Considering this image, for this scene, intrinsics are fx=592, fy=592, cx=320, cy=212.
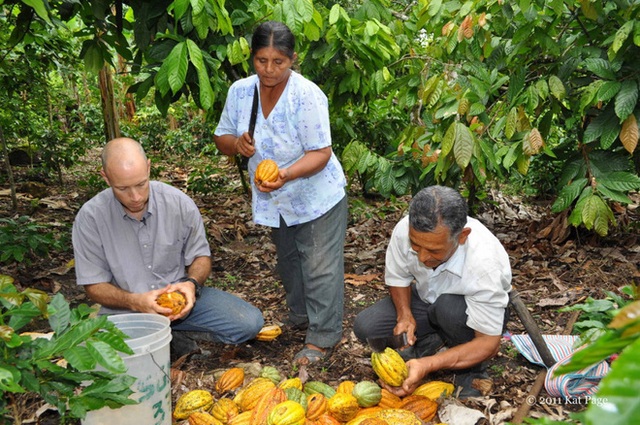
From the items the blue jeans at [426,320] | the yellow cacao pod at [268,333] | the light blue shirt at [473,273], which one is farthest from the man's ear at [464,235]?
the yellow cacao pod at [268,333]

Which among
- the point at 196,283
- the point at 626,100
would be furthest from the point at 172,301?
the point at 626,100

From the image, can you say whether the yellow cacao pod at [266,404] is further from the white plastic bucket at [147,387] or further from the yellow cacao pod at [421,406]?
the yellow cacao pod at [421,406]

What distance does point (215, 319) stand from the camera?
3453 mm

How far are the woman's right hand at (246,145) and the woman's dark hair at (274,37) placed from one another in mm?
492

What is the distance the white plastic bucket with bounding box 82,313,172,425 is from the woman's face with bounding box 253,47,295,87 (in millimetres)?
1387

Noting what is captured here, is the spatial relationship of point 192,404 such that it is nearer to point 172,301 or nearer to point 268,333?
point 172,301

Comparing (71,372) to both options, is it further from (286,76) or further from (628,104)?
(628,104)

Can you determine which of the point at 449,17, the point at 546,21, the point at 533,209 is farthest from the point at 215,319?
the point at 533,209

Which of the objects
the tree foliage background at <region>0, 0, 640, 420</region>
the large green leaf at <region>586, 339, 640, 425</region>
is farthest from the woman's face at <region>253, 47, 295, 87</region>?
the large green leaf at <region>586, 339, 640, 425</region>

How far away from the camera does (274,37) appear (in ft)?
9.95

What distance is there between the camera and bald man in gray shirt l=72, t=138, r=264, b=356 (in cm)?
303

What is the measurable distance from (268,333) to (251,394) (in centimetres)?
85

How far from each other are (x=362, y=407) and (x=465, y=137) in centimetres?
156

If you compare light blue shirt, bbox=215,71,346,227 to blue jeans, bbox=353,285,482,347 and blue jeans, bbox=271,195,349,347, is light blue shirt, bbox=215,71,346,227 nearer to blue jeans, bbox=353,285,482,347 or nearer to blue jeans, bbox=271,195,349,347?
blue jeans, bbox=271,195,349,347
